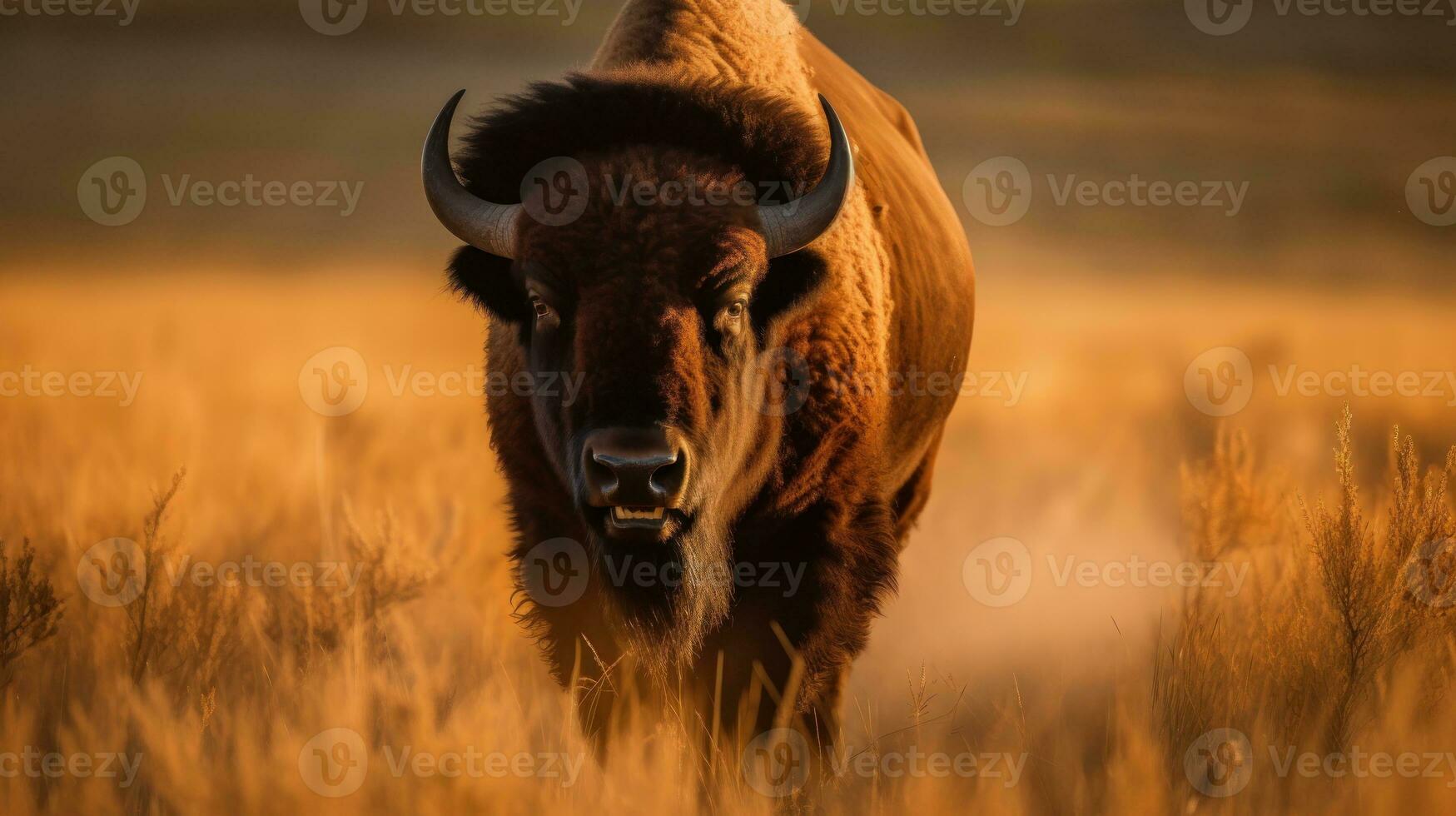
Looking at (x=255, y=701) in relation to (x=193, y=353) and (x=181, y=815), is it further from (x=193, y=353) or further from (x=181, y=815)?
(x=193, y=353)

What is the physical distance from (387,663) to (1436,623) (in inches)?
142

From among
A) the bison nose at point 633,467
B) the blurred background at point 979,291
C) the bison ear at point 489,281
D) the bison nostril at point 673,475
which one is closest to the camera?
the bison nose at point 633,467

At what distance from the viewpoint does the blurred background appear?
21.9 feet

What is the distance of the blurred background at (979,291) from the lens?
6672mm

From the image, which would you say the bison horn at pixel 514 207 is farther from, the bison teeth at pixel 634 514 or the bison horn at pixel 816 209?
the bison teeth at pixel 634 514

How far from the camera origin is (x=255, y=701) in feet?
12.9

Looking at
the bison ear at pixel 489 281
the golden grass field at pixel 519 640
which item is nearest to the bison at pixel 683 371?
the bison ear at pixel 489 281

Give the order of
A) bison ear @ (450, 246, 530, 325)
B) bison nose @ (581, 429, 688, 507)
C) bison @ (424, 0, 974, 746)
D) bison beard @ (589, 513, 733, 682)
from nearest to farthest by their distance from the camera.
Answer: bison nose @ (581, 429, 688, 507) < bison @ (424, 0, 974, 746) < bison beard @ (589, 513, 733, 682) < bison ear @ (450, 246, 530, 325)

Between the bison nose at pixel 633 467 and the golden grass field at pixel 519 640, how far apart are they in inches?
28.7

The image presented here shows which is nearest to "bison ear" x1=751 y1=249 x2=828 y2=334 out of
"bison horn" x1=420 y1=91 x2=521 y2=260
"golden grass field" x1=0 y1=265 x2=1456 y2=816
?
"bison horn" x1=420 y1=91 x2=521 y2=260

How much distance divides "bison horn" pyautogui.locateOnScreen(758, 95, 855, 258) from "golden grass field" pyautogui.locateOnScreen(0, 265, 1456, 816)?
156cm

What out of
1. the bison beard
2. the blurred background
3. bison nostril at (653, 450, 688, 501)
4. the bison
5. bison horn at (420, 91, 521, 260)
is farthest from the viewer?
the blurred background

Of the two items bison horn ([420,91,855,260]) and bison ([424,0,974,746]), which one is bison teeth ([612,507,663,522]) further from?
bison horn ([420,91,855,260])

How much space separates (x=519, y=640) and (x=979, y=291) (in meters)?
33.3
